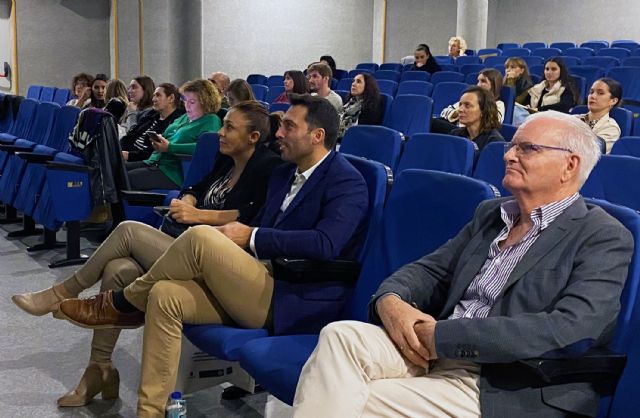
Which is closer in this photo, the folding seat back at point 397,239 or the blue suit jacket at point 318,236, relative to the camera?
the folding seat back at point 397,239

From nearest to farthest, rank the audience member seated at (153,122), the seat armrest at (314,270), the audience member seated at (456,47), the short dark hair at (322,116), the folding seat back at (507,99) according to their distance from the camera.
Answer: the seat armrest at (314,270) → the short dark hair at (322,116) → the audience member seated at (153,122) → the folding seat back at (507,99) → the audience member seated at (456,47)

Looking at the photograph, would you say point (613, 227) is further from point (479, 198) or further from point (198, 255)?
point (198, 255)

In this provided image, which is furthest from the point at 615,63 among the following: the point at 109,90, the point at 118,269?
the point at 118,269

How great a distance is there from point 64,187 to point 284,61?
903 cm

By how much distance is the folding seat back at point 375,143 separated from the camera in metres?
3.67

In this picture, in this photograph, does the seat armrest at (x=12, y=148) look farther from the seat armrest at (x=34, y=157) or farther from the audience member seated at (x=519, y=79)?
the audience member seated at (x=519, y=79)

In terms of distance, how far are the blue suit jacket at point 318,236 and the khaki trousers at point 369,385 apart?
1.94 feet

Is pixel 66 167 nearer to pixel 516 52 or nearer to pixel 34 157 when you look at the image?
pixel 34 157

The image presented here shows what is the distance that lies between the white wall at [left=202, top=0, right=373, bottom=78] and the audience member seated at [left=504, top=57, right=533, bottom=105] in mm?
6381

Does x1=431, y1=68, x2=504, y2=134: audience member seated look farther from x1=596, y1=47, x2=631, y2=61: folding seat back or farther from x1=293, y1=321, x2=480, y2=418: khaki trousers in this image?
x1=596, y1=47, x2=631, y2=61: folding seat back

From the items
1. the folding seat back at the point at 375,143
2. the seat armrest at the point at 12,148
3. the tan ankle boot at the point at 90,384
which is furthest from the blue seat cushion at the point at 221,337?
the seat armrest at the point at 12,148

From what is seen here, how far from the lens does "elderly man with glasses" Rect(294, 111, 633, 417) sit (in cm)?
169

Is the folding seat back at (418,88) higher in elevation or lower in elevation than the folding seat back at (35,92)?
higher

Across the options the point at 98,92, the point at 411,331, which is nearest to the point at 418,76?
the point at 98,92
